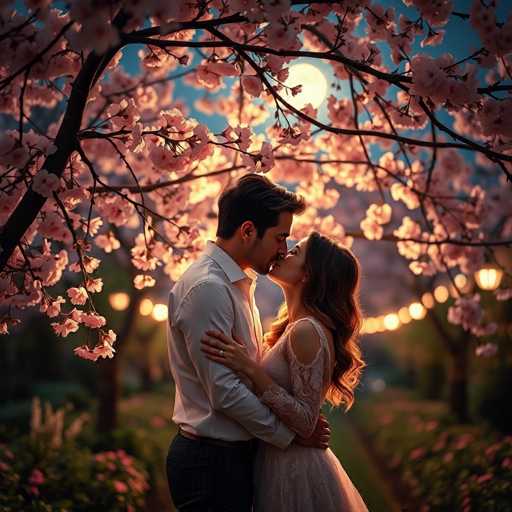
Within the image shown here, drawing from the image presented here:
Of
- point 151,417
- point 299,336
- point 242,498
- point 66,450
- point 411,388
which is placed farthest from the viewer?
point 411,388

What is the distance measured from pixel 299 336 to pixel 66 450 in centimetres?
482

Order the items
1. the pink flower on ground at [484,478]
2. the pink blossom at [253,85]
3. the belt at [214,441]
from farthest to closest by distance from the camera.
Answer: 1. the pink flower on ground at [484,478]
2. the pink blossom at [253,85]
3. the belt at [214,441]

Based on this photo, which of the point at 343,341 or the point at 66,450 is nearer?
the point at 343,341

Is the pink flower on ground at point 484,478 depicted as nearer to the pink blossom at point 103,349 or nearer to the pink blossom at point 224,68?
the pink blossom at point 103,349

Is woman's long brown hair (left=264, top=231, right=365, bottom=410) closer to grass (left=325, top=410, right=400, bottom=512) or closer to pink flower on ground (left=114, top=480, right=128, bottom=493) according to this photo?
pink flower on ground (left=114, top=480, right=128, bottom=493)

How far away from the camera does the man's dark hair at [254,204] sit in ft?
9.52

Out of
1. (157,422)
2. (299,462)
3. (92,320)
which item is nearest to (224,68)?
(92,320)

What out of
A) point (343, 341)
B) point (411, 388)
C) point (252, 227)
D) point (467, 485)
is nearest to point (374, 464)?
point (467, 485)

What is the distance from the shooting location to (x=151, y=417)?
1136cm

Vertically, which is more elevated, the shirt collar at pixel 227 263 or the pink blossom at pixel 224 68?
the pink blossom at pixel 224 68

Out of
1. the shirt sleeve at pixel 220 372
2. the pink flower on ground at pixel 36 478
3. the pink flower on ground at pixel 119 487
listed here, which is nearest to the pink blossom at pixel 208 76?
the shirt sleeve at pixel 220 372

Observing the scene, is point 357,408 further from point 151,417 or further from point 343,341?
point 343,341

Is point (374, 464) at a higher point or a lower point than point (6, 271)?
higher

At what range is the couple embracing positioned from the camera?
8.64 feet
